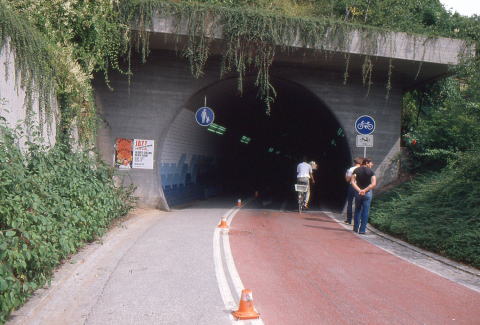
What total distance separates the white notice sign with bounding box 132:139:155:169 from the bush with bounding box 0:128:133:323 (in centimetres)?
529

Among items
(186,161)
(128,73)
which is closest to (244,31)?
(128,73)

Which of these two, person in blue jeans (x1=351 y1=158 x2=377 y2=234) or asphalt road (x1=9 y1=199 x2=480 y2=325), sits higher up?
person in blue jeans (x1=351 y1=158 x2=377 y2=234)

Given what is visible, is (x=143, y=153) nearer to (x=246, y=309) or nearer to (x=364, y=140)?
(x=364, y=140)

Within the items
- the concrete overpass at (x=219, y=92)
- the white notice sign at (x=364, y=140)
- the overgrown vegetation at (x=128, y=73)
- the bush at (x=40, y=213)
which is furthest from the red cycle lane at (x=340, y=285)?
the concrete overpass at (x=219, y=92)

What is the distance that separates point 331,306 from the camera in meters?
6.55

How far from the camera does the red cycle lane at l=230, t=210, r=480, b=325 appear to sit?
623 centimetres

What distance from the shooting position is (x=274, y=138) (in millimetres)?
41375

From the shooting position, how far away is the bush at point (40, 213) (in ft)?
18.9

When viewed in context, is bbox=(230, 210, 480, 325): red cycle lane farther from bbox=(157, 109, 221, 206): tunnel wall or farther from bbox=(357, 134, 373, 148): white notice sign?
bbox=(157, 109, 221, 206): tunnel wall

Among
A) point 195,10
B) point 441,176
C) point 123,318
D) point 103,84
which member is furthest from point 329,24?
point 123,318

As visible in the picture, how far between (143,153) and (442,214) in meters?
9.25

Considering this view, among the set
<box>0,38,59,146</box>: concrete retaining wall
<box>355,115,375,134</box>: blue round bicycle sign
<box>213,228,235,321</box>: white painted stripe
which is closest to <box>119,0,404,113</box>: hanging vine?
<box>355,115,375,134</box>: blue round bicycle sign

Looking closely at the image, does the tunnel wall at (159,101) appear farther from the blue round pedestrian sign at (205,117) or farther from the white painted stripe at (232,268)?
the white painted stripe at (232,268)

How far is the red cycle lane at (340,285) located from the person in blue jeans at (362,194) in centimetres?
139
